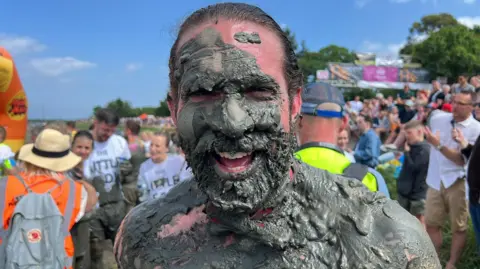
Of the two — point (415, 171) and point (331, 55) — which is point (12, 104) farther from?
point (331, 55)

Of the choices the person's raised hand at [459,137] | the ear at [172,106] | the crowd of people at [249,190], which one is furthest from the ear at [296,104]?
the person's raised hand at [459,137]

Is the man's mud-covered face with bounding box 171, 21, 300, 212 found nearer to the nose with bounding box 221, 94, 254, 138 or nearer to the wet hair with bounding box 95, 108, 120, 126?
the nose with bounding box 221, 94, 254, 138

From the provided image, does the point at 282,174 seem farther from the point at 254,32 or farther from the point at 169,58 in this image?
the point at 169,58

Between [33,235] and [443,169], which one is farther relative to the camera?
[443,169]

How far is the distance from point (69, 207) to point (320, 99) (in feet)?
7.45

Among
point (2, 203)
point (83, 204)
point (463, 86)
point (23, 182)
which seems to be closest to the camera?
point (2, 203)

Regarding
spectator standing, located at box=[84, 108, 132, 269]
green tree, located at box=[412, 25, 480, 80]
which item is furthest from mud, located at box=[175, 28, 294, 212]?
green tree, located at box=[412, 25, 480, 80]

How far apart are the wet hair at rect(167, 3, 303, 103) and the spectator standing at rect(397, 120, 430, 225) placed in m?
4.47

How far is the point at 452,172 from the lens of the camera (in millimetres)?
4535

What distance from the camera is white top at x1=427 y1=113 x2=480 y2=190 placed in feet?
14.8

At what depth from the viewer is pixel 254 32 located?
1.31 m

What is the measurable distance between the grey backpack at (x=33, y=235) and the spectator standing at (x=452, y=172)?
3.92m

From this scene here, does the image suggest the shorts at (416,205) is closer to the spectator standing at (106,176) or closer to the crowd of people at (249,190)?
the spectator standing at (106,176)

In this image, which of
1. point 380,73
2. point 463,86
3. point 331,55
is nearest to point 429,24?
point 331,55
